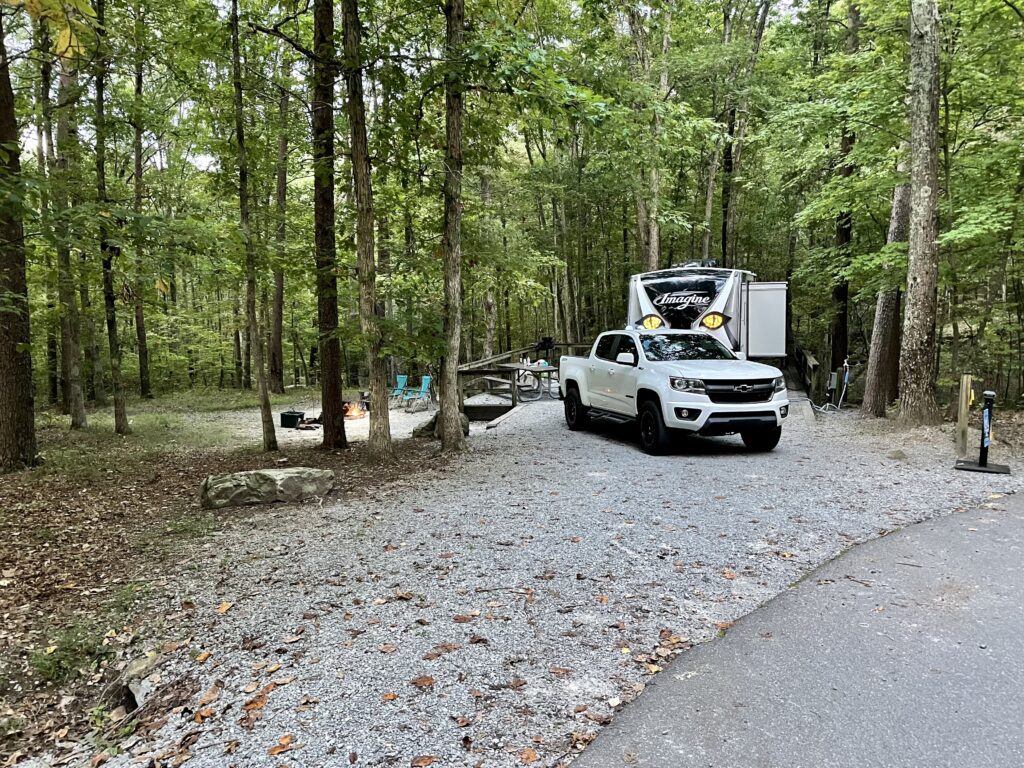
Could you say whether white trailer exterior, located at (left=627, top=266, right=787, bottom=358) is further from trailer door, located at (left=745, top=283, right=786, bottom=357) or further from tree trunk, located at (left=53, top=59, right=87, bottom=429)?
tree trunk, located at (left=53, top=59, right=87, bottom=429)

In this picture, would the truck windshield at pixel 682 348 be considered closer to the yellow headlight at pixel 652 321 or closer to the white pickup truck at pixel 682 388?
the white pickup truck at pixel 682 388

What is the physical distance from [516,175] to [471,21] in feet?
40.2

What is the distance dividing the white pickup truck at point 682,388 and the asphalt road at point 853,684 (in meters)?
3.93

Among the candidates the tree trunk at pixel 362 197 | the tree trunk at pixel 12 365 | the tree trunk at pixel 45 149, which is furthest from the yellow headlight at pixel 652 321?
the tree trunk at pixel 12 365

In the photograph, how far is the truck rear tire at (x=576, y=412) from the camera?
10.9m

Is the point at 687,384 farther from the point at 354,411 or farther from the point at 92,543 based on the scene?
the point at 354,411

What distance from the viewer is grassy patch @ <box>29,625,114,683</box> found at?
11.0 feet

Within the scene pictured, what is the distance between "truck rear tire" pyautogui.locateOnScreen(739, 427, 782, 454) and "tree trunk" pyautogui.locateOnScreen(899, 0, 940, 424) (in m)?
2.30

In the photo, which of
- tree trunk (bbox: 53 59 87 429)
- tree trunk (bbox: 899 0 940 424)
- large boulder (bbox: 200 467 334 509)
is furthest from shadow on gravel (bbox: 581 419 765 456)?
tree trunk (bbox: 53 59 87 429)

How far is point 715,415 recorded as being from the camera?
312 inches

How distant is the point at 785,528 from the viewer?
5.09 m

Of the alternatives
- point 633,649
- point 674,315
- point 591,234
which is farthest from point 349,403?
point 633,649

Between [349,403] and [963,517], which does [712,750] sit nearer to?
[963,517]

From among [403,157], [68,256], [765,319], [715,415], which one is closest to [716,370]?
[715,415]
